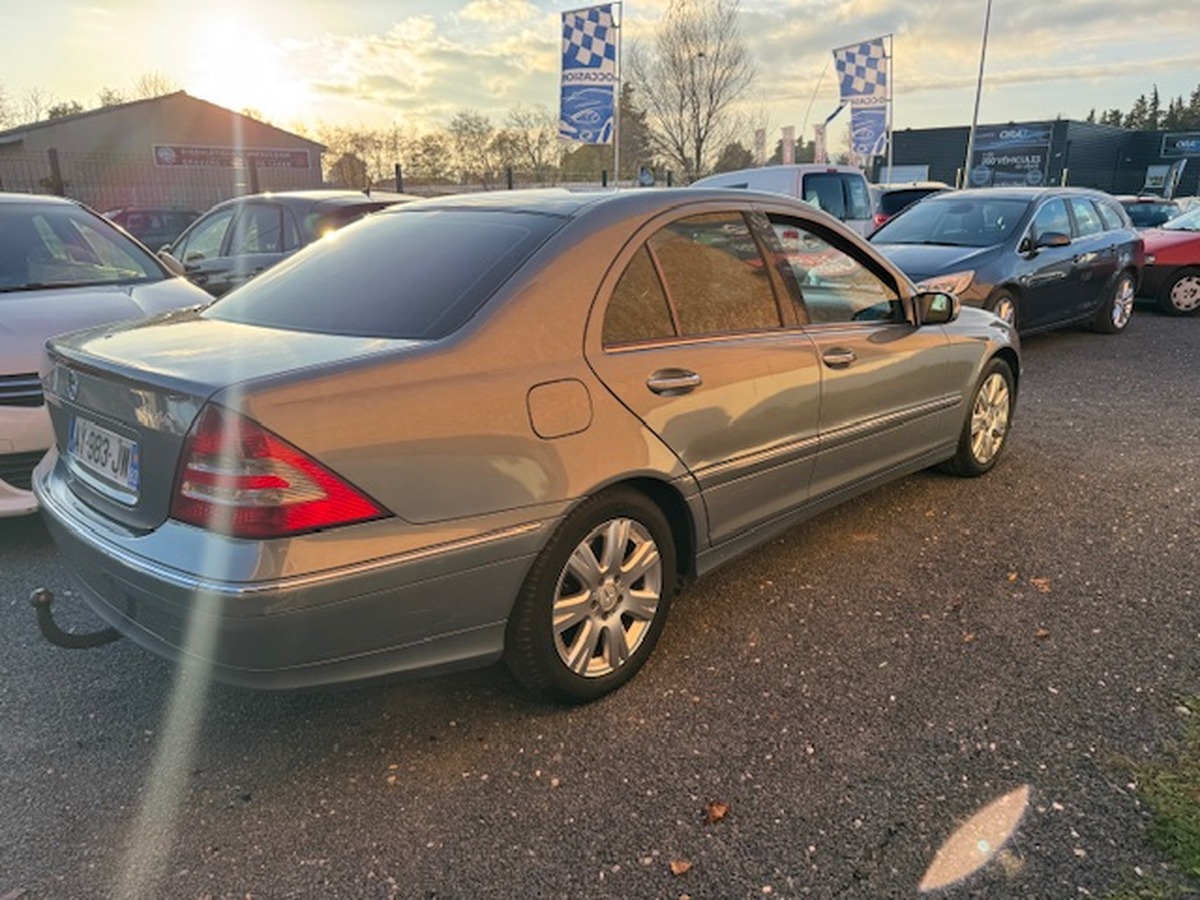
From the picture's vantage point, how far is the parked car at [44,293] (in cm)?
357

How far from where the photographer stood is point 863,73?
19047 millimetres

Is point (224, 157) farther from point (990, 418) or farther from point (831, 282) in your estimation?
point (831, 282)

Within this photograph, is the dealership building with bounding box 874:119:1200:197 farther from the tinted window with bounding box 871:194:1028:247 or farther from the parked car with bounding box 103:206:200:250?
the parked car with bounding box 103:206:200:250

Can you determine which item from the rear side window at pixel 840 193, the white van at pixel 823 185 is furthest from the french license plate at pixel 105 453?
the rear side window at pixel 840 193

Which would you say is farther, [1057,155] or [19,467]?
[1057,155]

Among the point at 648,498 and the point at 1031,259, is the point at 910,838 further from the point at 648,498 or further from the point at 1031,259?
the point at 1031,259

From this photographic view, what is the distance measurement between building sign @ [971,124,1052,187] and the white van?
35.4 m

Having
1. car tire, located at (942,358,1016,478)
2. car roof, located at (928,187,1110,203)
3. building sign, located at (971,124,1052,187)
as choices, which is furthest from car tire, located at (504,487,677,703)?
building sign, located at (971,124,1052,187)

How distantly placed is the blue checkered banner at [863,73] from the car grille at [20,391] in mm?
18918

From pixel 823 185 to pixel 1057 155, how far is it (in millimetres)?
39252

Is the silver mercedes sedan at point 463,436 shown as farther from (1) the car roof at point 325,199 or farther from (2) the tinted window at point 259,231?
(2) the tinted window at point 259,231

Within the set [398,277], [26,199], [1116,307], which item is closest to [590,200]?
[398,277]

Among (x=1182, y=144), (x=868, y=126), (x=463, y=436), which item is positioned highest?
(x=1182, y=144)

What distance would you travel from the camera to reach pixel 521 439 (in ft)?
7.59
